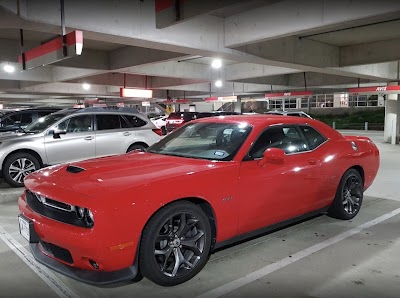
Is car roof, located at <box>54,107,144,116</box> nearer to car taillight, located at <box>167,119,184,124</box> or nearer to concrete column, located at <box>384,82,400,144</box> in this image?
car taillight, located at <box>167,119,184,124</box>

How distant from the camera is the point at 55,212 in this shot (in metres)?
3.07

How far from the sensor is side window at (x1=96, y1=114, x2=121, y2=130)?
330 inches

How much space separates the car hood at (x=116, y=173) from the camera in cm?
302

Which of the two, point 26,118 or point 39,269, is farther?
point 26,118

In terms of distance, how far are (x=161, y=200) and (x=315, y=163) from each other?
229 centimetres

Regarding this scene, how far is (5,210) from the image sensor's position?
225 inches

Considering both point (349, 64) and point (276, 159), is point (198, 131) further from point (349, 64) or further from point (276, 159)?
point (349, 64)

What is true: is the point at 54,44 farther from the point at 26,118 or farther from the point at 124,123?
the point at 26,118

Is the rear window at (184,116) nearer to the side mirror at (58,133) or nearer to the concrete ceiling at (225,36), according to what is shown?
the concrete ceiling at (225,36)

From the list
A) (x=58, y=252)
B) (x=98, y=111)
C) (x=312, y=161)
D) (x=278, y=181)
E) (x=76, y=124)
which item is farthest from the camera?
(x=98, y=111)

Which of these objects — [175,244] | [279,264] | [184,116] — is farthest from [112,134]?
[184,116]

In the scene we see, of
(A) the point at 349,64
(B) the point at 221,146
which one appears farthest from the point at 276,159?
(A) the point at 349,64

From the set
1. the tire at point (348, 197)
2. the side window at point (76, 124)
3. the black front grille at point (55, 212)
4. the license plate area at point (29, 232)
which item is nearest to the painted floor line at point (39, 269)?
the license plate area at point (29, 232)

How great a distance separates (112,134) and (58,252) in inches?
223
